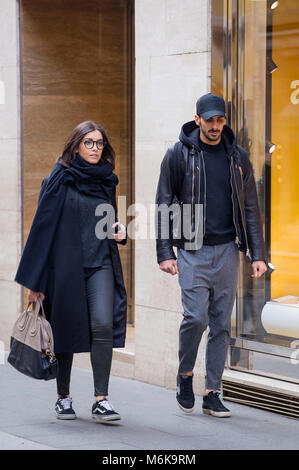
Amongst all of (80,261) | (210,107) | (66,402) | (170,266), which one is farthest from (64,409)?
(210,107)

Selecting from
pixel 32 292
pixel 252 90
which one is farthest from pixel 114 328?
pixel 252 90

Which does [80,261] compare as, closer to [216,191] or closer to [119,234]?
[119,234]

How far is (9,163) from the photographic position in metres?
9.16

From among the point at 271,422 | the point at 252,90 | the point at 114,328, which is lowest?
the point at 271,422

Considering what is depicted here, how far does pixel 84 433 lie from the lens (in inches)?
233

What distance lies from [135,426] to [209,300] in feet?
3.11

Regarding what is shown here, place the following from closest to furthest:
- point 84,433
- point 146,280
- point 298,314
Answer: point 84,433, point 298,314, point 146,280

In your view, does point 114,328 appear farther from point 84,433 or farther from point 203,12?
point 203,12

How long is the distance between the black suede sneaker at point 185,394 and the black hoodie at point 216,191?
0.93 m

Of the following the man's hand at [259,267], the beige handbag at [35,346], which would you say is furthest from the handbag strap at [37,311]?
the man's hand at [259,267]

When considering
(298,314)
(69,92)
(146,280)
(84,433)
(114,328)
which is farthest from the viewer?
(69,92)

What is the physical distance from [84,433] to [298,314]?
1827 millimetres

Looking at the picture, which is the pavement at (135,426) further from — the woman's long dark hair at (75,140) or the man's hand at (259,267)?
the woman's long dark hair at (75,140)

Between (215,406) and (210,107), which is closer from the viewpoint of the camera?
(210,107)
